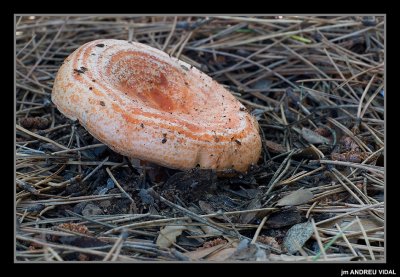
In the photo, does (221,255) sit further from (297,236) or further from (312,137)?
(312,137)

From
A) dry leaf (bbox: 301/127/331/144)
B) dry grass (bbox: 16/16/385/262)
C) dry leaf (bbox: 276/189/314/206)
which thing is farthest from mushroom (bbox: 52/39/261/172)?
dry leaf (bbox: 301/127/331/144)

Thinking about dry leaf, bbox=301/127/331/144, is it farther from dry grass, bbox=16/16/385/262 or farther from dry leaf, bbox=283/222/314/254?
dry leaf, bbox=283/222/314/254

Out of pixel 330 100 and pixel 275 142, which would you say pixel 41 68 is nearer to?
pixel 275 142

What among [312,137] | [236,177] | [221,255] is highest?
[312,137]

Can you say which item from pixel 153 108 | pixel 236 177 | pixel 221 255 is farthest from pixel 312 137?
pixel 221 255

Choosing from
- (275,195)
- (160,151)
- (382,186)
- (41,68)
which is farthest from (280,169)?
(41,68)

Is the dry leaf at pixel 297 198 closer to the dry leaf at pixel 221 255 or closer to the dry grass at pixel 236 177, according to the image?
the dry grass at pixel 236 177

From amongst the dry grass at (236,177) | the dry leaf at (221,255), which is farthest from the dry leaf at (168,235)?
the dry leaf at (221,255)
